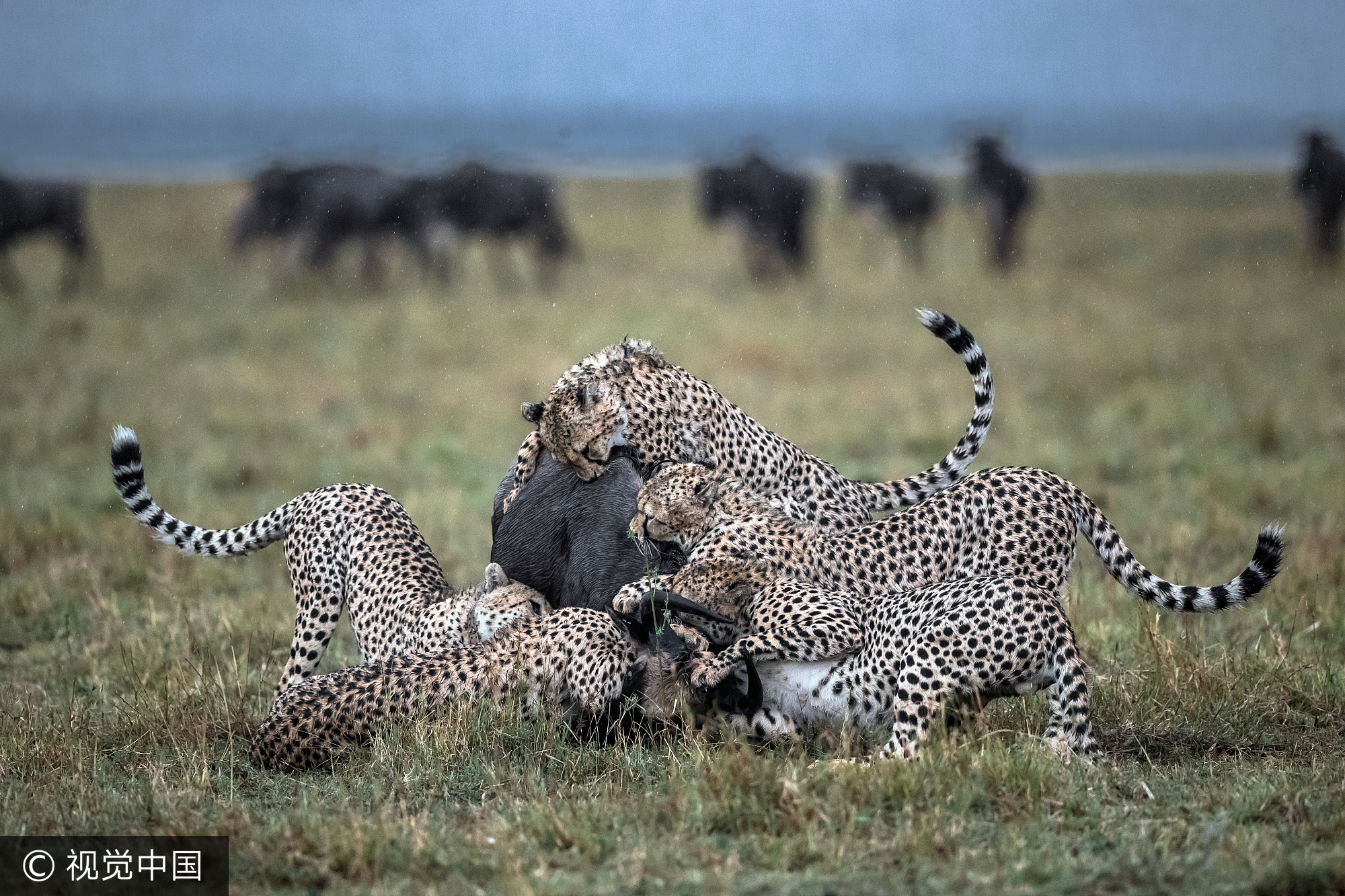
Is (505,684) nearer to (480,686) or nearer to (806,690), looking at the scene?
(480,686)

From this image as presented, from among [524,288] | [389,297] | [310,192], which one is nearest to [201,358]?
[389,297]

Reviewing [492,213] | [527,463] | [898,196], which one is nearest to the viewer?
[527,463]

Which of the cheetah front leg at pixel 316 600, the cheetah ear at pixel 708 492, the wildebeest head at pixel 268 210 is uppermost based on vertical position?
the wildebeest head at pixel 268 210

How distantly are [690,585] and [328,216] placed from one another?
628 inches

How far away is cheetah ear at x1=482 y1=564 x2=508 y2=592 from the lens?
491 cm

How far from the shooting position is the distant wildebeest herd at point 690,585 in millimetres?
4098

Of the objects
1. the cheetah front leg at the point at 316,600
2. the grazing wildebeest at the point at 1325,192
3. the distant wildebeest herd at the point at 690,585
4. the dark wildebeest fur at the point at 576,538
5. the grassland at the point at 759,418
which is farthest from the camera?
the grazing wildebeest at the point at 1325,192

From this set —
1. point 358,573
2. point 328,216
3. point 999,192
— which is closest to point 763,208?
point 999,192

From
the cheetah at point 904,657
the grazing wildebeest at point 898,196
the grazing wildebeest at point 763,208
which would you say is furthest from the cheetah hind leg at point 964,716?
the grazing wildebeest at point 898,196

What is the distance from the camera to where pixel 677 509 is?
15.9ft

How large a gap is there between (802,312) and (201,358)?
5808 millimetres

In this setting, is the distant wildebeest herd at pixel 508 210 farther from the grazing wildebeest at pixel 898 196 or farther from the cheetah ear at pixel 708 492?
the cheetah ear at pixel 708 492

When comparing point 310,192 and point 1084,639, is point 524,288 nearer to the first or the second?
point 310,192

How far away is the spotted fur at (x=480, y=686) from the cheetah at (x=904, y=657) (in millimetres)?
233
